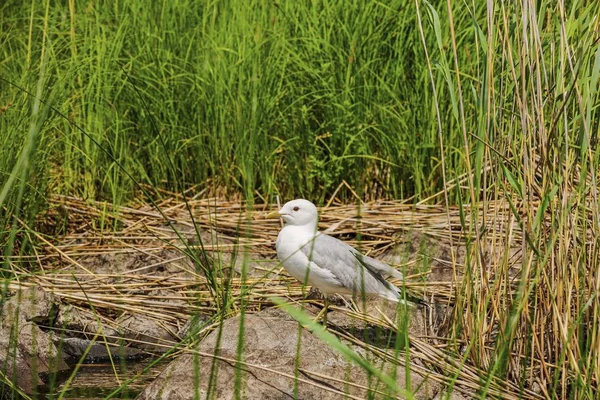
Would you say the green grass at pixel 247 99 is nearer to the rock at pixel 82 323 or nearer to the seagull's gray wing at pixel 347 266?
the rock at pixel 82 323

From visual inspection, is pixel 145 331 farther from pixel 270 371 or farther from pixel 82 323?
pixel 270 371

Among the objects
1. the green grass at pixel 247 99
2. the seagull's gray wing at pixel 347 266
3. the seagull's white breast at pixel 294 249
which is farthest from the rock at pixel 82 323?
the seagull's gray wing at pixel 347 266

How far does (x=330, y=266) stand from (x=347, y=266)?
89mm

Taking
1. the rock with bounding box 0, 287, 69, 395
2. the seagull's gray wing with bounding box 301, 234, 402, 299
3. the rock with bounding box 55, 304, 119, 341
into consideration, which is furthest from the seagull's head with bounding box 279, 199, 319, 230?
the rock with bounding box 0, 287, 69, 395

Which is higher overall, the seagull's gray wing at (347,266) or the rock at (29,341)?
the seagull's gray wing at (347,266)

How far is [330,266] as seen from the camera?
146 inches

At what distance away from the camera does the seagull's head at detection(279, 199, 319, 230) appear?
156 inches

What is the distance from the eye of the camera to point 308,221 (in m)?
3.98

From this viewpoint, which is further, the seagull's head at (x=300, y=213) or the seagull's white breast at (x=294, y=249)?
the seagull's head at (x=300, y=213)

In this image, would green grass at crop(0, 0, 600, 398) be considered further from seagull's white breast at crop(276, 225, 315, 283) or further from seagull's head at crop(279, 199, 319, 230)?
seagull's white breast at crop(276, 225, 315, 283)

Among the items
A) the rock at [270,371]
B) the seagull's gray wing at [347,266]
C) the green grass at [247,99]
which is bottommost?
the rock at [270,371]

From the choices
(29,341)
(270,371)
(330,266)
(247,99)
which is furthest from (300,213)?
(247,99)

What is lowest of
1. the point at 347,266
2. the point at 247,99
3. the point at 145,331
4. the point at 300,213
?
the point at 145,331

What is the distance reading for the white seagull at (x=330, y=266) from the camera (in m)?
3.71
